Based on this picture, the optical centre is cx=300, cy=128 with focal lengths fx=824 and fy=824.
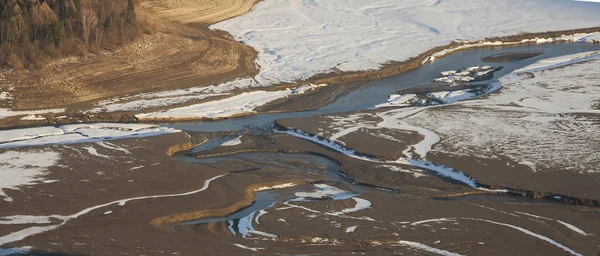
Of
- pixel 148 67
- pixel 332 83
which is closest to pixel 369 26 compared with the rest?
pixel 332 83

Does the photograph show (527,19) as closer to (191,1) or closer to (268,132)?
(191,1)

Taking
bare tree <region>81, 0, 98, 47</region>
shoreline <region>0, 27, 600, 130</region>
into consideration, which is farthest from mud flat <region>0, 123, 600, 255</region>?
bare tree <region>81, 0, 98, 47</region>

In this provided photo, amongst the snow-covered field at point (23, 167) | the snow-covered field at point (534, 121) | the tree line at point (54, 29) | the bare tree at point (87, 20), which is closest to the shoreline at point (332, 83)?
the snow-covered field at point (23, 167)

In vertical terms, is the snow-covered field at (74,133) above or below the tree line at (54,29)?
below

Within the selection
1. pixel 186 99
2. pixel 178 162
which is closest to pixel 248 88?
pixel 186 99

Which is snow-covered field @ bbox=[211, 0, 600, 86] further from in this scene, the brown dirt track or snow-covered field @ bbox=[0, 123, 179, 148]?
snow-covered field @ bbox=[0, 123, 179, 148]

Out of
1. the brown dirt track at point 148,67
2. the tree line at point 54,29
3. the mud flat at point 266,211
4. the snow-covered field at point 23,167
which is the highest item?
the tree line at point 54,29

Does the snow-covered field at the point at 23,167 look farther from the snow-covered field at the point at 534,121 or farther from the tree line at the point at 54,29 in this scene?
the snow-covered field at the point at 534,121
